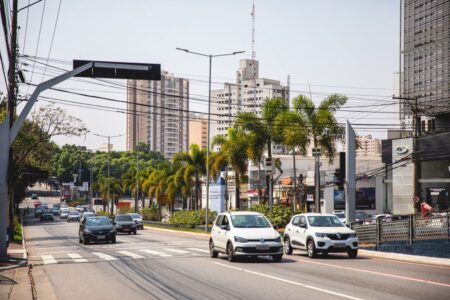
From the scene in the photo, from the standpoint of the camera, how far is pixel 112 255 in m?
25.6

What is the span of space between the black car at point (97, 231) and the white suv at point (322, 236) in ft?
45.5

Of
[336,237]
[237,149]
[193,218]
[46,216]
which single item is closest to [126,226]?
[193,218]

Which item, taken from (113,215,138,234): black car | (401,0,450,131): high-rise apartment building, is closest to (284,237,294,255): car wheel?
(113,215,138,234): black car

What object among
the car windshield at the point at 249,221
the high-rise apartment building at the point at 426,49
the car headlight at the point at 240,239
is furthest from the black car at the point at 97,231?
the high-rise apartment building at the point at 426,49

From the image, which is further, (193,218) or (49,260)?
(193,218)

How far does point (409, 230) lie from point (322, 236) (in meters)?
4.34

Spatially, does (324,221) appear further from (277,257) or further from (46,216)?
(46,216)

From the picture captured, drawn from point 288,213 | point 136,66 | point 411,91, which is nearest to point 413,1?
point 411,91

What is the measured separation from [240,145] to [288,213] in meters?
15.2

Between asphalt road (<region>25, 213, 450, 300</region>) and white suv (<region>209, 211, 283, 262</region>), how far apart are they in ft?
1.48

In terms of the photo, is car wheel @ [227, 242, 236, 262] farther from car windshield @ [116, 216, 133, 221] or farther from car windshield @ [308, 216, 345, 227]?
car windshield @ [116, 216, 133, 221]

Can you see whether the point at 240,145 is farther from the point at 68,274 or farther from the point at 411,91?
the point at 411,91

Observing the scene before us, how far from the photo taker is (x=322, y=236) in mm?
22188

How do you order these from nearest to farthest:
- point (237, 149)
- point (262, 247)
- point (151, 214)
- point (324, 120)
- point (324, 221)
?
point (262, 247), point (324, 221), point (324, 120), point (237, 149), point (151, 214)
